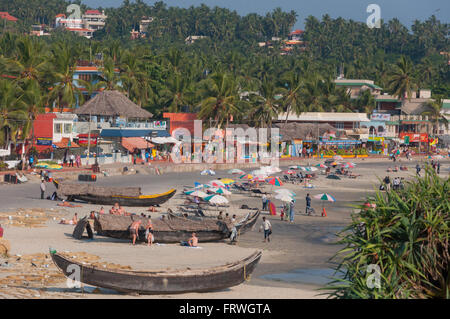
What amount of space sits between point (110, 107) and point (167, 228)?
135 feet

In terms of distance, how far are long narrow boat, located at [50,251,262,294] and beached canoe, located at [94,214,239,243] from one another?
8199 mm

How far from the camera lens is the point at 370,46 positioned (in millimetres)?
197500

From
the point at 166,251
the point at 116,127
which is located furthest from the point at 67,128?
the point at 166,251

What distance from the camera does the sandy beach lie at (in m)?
22.3

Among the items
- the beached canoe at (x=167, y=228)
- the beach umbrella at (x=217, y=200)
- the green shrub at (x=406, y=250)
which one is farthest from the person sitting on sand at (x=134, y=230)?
the green shrub at (x=406, y=250)

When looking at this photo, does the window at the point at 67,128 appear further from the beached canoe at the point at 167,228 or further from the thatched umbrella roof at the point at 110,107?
the beached canoe at the point at 167,228

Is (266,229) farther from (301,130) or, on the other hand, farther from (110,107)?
(301,130)

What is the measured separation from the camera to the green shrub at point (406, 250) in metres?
14.6

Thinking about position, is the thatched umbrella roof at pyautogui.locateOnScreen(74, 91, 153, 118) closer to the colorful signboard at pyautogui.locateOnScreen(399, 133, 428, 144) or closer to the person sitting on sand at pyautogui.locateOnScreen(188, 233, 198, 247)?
the person sitting on sand at pyautogui.locateOnScreen(188, 233, 198, 247)

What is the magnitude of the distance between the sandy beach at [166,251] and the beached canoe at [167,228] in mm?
411

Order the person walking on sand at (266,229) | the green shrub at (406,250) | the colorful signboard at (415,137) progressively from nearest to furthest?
the green shrub at (406,250) < the person walking on sand at (266,229) < the colorful signboard at (415,137)

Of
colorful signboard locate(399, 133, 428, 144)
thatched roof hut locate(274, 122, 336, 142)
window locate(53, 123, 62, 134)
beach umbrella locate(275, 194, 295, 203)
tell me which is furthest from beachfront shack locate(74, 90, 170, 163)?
colorful signboard locate(399, 133, 428, 144)

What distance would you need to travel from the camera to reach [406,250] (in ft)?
48.3
